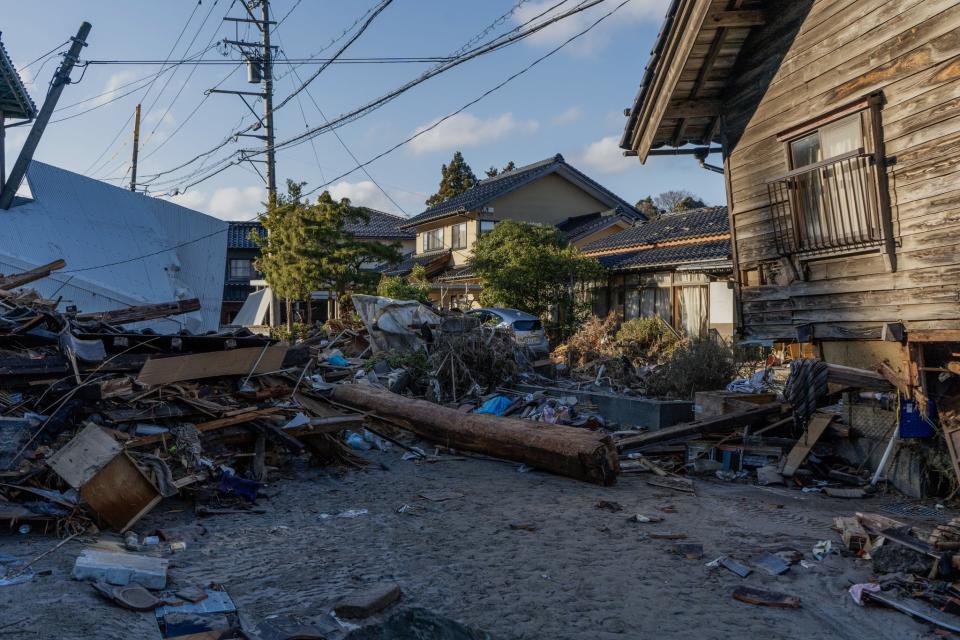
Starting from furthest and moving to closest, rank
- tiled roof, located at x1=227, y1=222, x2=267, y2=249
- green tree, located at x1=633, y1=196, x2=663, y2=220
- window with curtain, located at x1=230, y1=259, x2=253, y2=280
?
green tree, located at x1=633, y1=196, x2=663, y2=220 → window with curtain, located at x1=230, y1=259, x2=253, y2=280 → tiled roof, located at x1=227, y1=222, x2=267, y2=249

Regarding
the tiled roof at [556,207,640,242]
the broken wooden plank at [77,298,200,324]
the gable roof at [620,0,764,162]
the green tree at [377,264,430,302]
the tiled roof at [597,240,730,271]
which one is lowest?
the broken wooden plank at [77,298,200,324]

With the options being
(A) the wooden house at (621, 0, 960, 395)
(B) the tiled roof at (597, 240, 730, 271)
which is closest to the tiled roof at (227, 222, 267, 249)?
(B) the tiled roof at (597, 240, 730, 271)

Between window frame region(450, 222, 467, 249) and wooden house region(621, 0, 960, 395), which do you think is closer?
wooden house region(621, 0, 960, 395)

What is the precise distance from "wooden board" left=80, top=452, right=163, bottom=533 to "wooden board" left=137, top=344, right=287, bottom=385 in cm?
160

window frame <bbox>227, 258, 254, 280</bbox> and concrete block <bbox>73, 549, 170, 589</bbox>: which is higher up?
window frame <bbox>227, 258, 254, 280</bbox>

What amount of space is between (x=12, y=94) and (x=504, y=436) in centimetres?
1928

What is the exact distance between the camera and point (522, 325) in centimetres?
1723

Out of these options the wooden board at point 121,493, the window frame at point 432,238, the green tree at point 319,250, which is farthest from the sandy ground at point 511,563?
the window frame at point 432,238

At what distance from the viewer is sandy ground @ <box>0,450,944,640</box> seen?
394cm

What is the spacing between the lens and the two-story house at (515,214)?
27.4 meters

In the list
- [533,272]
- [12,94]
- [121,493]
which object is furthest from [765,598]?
[12,94]

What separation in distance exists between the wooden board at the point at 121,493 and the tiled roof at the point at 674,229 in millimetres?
16830

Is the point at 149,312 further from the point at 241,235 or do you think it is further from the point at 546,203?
the point at 241,235

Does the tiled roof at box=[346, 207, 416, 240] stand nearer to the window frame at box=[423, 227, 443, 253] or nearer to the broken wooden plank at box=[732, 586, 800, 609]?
the window frame at box=[423, 227, 443, 253]
